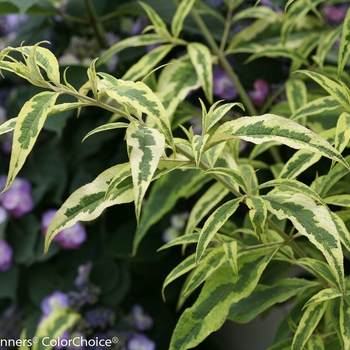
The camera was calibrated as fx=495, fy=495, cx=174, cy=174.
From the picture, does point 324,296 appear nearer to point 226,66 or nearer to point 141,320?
point 226,66

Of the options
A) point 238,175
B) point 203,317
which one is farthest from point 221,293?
point 238,175

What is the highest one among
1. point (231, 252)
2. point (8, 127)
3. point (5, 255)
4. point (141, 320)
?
point (8, 127)

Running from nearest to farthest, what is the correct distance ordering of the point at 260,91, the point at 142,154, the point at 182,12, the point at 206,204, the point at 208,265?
the point at 142,154
the point at 208,265
the point at 206,204
the point at 182,12
the point at 260,91

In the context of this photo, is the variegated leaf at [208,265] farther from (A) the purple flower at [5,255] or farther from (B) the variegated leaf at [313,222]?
(A) the purple flower at [5,255]

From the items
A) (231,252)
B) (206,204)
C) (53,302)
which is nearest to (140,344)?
(53,302)

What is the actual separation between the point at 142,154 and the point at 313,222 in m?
0.14

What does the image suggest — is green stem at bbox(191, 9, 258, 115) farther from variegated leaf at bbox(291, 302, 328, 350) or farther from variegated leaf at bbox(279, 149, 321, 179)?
variegated leaf at bbox(291, 302, 328, 350)

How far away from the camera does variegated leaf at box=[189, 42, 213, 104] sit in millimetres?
620

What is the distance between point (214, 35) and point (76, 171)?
0.40 meters

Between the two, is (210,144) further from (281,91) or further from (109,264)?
(109,264)

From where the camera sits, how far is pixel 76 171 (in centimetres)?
102

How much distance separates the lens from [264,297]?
0.52 m

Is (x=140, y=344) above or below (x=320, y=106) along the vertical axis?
below

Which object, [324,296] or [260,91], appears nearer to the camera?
[324,296]
